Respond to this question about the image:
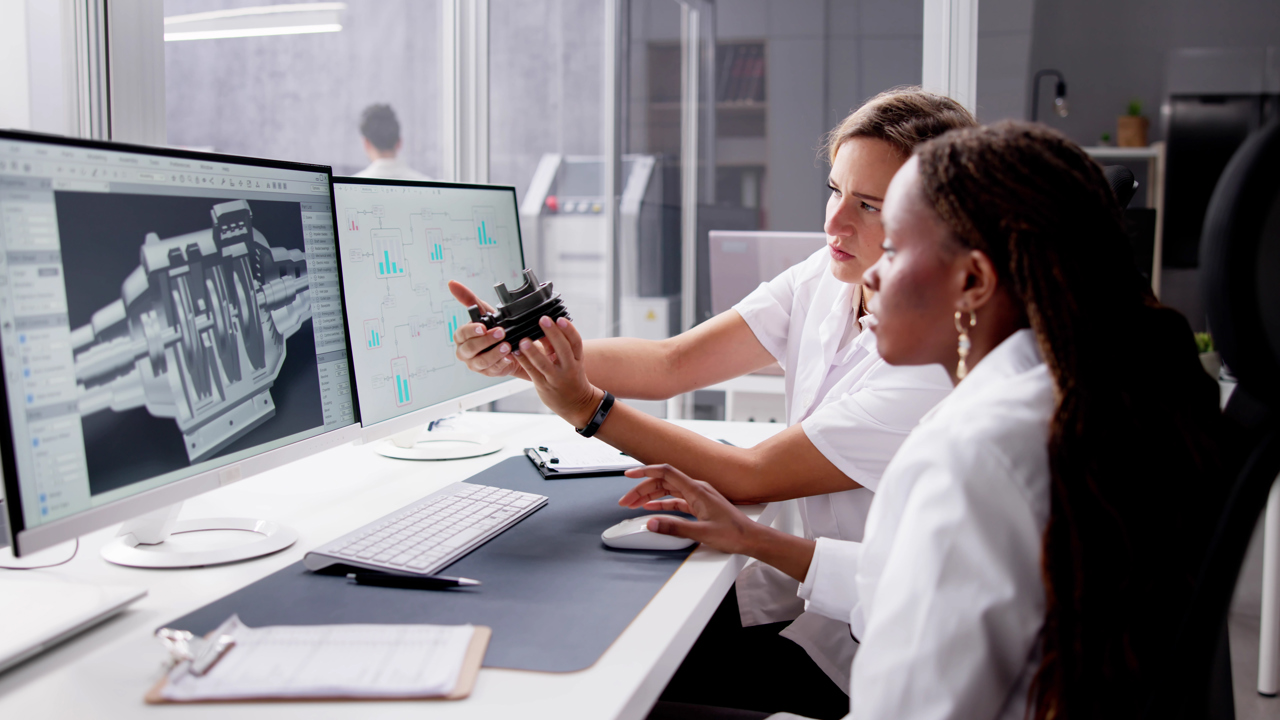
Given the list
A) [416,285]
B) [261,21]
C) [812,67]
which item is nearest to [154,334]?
[416,285]

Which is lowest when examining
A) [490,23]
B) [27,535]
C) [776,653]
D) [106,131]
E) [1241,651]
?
[1241,651]

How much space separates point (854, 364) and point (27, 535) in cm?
105

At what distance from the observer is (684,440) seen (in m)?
1.21

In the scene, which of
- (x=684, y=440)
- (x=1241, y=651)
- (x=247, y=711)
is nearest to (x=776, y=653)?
(x=684, y=440)

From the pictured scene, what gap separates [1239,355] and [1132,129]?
4.82 m

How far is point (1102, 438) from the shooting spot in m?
0.60

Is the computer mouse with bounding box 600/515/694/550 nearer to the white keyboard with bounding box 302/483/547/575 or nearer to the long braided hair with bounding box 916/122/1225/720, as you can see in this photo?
the white keyboard with bounding box 302/483/547/575

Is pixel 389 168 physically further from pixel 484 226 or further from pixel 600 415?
pixel 600 415

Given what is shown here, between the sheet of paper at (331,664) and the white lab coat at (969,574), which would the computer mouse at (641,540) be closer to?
the sheet of paper at (331,664)

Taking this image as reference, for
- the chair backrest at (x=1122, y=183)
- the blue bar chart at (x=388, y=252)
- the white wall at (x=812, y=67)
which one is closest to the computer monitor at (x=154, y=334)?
the blue bar chart at (x=388, y=252)

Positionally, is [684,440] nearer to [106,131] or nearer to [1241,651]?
[106,131]

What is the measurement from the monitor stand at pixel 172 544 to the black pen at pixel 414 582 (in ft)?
0.56

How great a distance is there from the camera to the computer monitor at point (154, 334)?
2.39ft

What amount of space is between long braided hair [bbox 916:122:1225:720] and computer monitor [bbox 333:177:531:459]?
2.69ft
